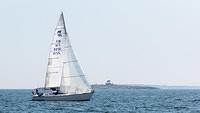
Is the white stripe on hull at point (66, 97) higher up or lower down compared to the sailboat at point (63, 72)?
lower down

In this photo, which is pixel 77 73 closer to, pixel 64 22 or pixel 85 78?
pixel 85 78

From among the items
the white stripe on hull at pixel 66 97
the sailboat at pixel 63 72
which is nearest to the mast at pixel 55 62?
the sailboat at pixel 63 72

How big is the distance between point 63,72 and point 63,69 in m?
0.57

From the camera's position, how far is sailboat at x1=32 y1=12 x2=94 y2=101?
83125mm

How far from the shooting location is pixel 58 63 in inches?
3302

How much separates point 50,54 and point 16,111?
2135 cm

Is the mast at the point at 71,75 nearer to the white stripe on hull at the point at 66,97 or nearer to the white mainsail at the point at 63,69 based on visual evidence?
the white mainsail at the point at 63,69

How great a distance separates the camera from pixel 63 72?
8362 centimetres

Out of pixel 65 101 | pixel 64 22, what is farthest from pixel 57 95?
pixel 64 22

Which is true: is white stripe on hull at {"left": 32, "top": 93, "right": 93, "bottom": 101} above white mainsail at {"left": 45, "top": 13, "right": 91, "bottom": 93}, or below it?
below

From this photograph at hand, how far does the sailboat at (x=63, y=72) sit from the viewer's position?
8312 centimetres

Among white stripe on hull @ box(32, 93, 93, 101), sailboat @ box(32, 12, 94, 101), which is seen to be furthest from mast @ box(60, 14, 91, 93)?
white stripe on hull @ box(32, 93, 93, 101)

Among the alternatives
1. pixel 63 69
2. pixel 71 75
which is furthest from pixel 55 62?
pixel 71 75

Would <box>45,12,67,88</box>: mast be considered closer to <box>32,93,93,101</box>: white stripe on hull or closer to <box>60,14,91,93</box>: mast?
<box>60,14,91,93</box>: mast
